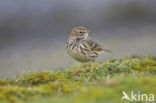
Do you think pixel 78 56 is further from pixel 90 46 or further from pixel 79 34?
pixel 79 34

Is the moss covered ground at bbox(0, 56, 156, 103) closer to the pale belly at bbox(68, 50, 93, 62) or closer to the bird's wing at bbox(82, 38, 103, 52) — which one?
the pale belly at bbox(68, 50, 93, 62)

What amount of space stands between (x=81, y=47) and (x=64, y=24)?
12.9 m

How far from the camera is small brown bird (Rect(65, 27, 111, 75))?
947cm

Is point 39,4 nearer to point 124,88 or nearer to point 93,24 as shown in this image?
point 93,24

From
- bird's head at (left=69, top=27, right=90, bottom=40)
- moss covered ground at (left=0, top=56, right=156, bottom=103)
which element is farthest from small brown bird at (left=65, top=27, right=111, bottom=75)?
moss covered ground at (left=0, top=56, right=156, bottom=103)

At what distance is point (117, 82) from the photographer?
20.6ft

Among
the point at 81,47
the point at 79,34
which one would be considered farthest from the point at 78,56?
the point at 79,34

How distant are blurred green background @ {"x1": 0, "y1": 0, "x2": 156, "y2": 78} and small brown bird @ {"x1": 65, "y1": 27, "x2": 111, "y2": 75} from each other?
304 inches

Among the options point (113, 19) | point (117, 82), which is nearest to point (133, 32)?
point (113, 19)

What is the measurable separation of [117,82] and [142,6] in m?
18.3

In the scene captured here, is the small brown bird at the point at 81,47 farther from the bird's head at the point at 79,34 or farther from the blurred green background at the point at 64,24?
the blurred green background at the point at 64,24

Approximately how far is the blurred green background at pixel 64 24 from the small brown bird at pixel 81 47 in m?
7.72

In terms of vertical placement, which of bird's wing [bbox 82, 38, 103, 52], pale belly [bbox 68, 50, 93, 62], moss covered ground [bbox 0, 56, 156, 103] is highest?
bird's wing [bbox 82, 38, 103, 52]

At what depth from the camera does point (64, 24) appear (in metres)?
22.4
